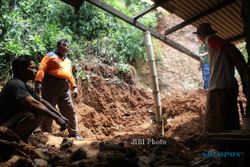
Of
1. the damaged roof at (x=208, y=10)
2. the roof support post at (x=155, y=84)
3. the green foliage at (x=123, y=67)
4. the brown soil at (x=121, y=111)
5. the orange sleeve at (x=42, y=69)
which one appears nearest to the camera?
the damaged roof at (x=208, y=10)

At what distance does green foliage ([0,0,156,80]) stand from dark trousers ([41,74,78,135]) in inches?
91.0

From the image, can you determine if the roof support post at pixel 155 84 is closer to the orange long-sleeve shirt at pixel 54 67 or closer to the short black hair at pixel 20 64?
the orange long-sleeve shirt at pixel 54 67

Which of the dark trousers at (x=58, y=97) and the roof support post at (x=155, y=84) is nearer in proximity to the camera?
the dark trousers at (x=58, y=97)

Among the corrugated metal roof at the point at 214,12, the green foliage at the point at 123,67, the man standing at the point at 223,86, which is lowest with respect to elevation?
the man standing at the point at 223,86

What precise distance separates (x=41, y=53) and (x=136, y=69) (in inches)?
154

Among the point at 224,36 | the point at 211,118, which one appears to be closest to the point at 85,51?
the point at 224,36

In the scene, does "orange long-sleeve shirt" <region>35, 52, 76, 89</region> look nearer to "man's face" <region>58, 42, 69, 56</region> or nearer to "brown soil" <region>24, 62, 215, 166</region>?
"man's face" <region>58, 42, 69, 56</region>

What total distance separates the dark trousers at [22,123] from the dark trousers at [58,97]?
260cm

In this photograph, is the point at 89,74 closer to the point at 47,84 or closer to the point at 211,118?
the point at 47,84

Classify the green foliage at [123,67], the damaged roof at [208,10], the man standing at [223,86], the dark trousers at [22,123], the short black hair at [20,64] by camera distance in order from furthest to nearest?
the green foliage at [123,67] < the damaged roof at [208,10] < the man standing at [223,86] < the short black hair at [20,64] < the dark trousers at [22,123]

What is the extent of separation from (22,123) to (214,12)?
4503 millimetres

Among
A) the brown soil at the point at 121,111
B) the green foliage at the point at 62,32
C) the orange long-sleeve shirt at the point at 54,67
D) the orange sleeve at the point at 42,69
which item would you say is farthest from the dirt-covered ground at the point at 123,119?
the orange long-sleeve shirt at the point at 54,67

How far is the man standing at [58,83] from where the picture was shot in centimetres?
667

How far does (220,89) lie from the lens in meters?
4.58
